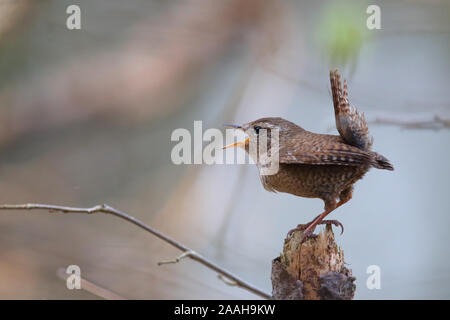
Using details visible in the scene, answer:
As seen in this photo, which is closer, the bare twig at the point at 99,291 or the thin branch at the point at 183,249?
the thin branch at the point at 183,249

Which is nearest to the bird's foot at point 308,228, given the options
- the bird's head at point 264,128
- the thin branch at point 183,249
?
the bird's head at point 264,128

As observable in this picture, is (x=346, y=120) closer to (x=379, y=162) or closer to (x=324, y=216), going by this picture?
(x=379, y=162)

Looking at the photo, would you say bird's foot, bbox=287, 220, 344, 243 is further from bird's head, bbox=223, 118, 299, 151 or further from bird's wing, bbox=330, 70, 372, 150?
bird's head, bbox=223, 118, 299, 151

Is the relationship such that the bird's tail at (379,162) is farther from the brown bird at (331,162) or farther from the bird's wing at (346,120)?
the bird's wing at (346,120)

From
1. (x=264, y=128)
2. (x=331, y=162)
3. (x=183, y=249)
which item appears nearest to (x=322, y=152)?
(x=331, y=162)

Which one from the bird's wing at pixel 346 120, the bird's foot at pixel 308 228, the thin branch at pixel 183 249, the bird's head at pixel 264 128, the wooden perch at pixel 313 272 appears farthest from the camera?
the bird's head at pixel 264 128

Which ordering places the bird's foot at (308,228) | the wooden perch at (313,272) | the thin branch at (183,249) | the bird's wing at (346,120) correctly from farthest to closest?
the bird's wing at (346,120) < the bird's foot at (308,228) < the wooden perch at (313,272) < the thin branch at (183,249)
